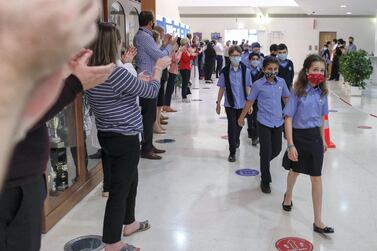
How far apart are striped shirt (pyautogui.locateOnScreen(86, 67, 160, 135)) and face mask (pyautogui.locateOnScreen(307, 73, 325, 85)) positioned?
1267 millimetres

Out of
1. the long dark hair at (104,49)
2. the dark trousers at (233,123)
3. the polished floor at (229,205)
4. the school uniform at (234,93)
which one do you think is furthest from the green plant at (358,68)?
the long dark hair at (104,49)

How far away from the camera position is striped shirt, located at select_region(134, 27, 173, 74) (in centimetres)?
477

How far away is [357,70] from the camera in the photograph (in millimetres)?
11430

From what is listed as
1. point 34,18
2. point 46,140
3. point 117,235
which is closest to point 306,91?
point 117,235

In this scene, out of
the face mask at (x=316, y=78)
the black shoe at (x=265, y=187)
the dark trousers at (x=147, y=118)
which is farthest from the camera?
the dark trousers at (x=147, y=118)

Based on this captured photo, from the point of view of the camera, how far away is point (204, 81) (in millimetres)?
15703

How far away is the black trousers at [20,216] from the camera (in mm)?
1509

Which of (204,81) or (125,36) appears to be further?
(204,81)

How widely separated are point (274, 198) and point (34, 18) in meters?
3.68

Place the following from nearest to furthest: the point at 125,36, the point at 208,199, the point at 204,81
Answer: the point at 208,199 < the point at 125,36 < the point at 204,81

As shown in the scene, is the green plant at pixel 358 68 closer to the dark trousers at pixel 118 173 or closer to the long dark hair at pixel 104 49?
the dark trousers at pixel 118 173

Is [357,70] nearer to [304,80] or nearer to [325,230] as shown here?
[304,80]

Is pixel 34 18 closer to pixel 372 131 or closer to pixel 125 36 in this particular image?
pixel 125 36

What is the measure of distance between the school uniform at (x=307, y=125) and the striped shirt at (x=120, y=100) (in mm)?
1204
